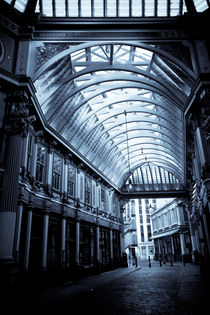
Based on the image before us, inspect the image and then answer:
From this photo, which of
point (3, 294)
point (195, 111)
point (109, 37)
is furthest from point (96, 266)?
point (109, 37)

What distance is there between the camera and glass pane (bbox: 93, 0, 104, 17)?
1270cm

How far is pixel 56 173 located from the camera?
16812mm

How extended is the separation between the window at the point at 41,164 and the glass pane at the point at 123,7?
9203 mm

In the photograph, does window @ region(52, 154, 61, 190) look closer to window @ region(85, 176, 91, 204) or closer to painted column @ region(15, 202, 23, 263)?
painted column @ region(15, 202, 23, 263)

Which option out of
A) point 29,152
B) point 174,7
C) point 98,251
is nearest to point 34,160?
point 29,152

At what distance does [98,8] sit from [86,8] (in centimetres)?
66

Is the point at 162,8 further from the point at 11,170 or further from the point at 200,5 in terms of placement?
the point at 11,170

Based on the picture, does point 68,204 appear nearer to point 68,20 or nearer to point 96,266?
point 96,266

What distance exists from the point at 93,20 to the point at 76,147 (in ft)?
32.7

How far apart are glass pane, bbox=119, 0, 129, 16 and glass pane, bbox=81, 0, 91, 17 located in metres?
1.73

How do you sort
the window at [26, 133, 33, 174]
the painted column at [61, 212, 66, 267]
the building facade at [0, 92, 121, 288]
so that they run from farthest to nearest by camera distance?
the painted column at [61, 212, 66, 267]
the window at [26, 133, 33, 174]
the building facade at [0, 92, 121, 288]

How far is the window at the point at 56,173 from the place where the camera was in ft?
53.8

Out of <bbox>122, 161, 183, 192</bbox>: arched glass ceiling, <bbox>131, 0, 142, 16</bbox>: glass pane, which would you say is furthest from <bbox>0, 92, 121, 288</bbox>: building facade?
<bbox>122, 161, 183, 192</bbox>: arched glass ceiling

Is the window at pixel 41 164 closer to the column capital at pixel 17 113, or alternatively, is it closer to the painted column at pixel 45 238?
the painted column at pixel 45 238
